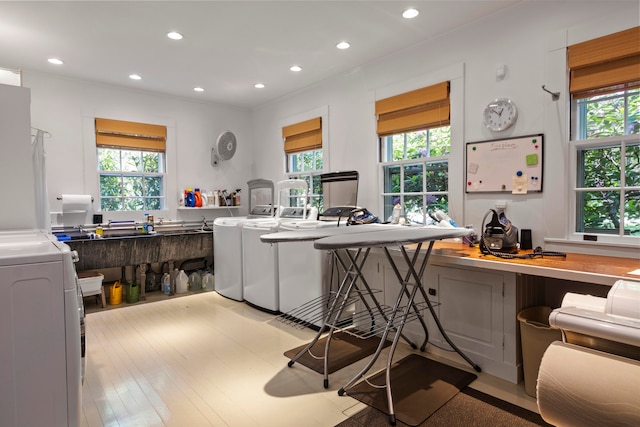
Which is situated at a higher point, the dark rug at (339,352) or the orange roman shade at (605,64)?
the orange roman shade at (605,64)

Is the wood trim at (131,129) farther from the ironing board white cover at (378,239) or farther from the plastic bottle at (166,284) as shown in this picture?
the ironing board white cover at (378,239)

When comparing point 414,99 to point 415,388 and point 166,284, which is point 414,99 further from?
point 166,284

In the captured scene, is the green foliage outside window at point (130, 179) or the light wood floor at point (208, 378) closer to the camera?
the light wood floor at point (208, 378)

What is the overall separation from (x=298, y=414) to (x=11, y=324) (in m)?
1.47

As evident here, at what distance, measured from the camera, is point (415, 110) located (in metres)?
3.55

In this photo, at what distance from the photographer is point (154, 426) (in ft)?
6.40

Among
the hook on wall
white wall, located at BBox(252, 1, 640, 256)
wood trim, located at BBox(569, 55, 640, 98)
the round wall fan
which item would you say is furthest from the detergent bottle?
wood trim, located at BBox(569, 55, 640, 98)

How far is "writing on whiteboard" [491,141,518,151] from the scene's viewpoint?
113 inches

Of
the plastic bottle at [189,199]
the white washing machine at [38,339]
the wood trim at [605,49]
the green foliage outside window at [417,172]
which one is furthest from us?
the plastic bottle at [189,199]

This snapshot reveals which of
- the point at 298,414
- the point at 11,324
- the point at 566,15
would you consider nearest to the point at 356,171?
the point at 566,15

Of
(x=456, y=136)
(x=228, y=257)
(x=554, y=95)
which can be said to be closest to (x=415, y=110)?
(x=456, y=136)

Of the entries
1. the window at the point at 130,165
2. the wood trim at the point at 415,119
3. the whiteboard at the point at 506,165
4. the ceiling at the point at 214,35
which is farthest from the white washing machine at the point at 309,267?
the window at the point at 130,165

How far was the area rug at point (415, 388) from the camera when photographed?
206 cm

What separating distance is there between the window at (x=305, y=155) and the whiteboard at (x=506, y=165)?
2099 mm
